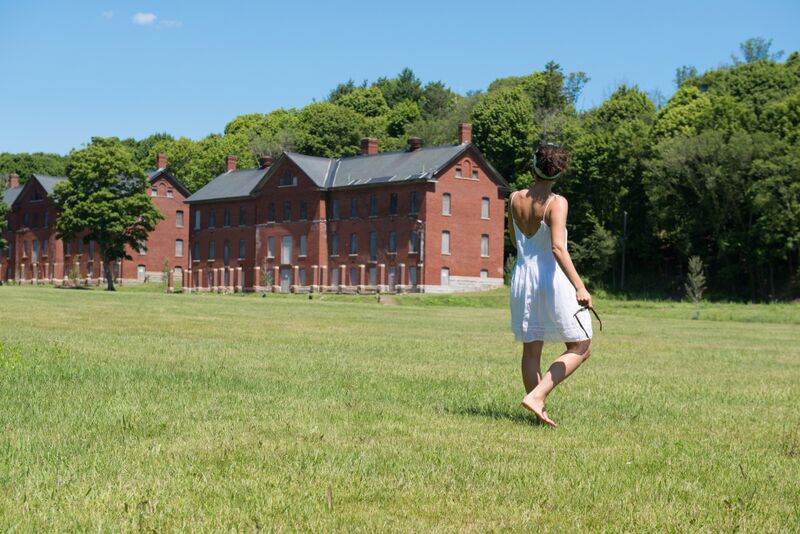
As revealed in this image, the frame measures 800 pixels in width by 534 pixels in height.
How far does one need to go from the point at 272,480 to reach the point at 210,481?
1.16ft

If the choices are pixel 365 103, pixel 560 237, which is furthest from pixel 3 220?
pixel 560 237

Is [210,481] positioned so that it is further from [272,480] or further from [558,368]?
[558,368]

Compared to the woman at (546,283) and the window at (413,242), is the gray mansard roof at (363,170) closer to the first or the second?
the window at (413,242)

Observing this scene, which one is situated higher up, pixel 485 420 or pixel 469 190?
pixel 469 190

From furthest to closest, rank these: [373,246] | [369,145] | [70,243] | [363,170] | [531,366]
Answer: [70,243]
[369,145]
[363,170]
[373,246]
[531,366]

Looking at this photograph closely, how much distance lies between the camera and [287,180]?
281 feet

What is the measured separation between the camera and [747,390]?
12578 mm

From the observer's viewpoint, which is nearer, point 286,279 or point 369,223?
point 369,223

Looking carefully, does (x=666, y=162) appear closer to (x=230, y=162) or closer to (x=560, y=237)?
(x=230, y=162)

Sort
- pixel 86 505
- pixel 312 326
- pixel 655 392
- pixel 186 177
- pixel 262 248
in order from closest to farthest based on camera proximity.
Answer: pixel 86 505
pixel 655 392
pixel 312 326
pixel 262 248
pixel 186 177

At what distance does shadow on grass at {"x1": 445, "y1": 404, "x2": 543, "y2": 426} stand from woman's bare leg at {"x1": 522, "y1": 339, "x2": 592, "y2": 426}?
202 millimetres

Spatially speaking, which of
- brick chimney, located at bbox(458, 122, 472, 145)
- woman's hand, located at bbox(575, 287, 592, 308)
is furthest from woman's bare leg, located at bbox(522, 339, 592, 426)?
brick chimney, located at bbox(458, 122, 472, 145)

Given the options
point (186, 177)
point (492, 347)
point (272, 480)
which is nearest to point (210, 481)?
point (272, 480)

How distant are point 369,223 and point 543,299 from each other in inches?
2818
